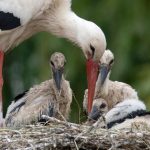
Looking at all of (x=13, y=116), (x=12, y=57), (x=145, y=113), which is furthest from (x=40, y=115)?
(x=12, y=57)

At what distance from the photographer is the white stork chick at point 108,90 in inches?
546

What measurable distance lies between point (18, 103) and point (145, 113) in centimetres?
160

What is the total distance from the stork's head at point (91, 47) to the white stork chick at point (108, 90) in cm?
11

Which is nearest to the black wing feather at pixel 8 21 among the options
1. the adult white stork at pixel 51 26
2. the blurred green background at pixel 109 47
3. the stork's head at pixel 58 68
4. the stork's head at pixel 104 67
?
the adult white stork at pixel 51 26

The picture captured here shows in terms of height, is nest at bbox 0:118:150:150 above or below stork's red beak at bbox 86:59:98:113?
below

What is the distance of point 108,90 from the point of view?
13992 millimetres

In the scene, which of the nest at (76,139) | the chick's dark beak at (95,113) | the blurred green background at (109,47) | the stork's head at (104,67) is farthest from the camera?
the blurred green background at (109,47)

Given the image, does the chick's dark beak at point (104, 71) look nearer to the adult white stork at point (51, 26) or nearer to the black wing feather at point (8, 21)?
the adult white stork at point (51, 26)

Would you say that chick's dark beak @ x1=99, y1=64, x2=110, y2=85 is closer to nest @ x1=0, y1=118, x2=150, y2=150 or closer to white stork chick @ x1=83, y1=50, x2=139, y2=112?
white stork chick @ x1=83, y1=50, x2=139, y2=112

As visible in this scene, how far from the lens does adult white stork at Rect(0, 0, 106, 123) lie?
13633 millimetres

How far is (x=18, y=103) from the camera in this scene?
1376 centimetres

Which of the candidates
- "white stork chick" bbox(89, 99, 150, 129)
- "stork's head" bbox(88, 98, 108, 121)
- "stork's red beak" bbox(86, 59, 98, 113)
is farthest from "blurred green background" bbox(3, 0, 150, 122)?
"white stork chick" bbox(89, 99, 150, 129)

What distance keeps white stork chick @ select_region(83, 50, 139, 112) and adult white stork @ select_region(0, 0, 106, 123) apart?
0.40 feet

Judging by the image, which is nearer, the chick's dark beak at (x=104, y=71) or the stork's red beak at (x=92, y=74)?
the stork's red beak at (x=92, y=74)
